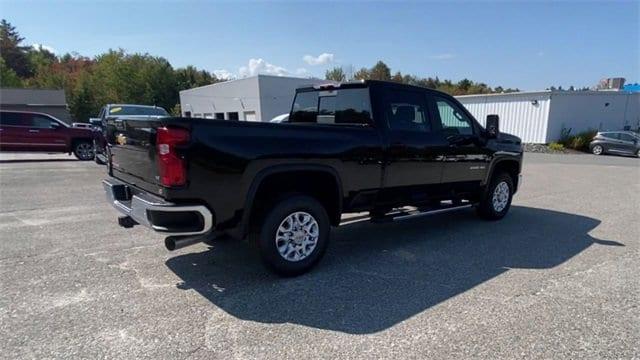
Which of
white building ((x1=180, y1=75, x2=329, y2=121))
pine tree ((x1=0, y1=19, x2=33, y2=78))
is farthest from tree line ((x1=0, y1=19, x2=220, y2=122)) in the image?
white building ((x1=180, y1=75, x2=329, y2=121))

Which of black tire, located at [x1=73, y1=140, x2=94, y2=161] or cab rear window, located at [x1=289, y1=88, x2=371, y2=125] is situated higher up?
cab rear window, located at [x1=289, y1=88, x2=371, y2=125]

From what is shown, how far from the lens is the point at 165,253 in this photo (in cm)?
479

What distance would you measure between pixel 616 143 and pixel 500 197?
71.1ft

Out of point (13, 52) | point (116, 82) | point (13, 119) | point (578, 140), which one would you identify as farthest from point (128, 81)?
point (578, 140)

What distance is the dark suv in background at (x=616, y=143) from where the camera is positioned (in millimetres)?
22484

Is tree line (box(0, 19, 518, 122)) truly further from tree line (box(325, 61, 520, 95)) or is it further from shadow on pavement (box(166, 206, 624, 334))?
shadow on pavement (box(166, 206, 624, 334))

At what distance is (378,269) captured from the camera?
14.4 feet

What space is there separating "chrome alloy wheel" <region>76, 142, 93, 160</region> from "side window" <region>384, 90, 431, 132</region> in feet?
44.4

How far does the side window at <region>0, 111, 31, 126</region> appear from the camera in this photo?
14055mm

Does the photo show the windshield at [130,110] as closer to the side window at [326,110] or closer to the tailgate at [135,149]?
the tailgate at [135,149]

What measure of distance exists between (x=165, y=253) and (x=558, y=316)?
4122mm

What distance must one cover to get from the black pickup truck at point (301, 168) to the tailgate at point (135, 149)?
1cm

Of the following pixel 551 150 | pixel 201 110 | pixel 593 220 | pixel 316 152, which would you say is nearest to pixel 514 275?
pixel 316 152

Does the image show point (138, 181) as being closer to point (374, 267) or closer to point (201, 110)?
point (374, 267)
